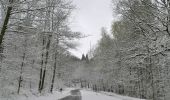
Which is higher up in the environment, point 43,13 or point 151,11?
point 151,11

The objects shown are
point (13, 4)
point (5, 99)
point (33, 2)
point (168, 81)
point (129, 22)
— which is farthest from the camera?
point (168, 81)

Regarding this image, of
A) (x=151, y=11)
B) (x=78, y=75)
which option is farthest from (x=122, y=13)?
(x=78, y=75)

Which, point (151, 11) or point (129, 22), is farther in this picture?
point (129, 22)

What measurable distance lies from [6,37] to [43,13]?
360 centimetres

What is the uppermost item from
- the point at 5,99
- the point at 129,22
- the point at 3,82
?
the point at 129,22

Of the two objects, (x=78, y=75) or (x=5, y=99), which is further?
(x=78, y=75)

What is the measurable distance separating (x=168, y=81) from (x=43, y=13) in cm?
2204

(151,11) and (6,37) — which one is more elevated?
(151,11)

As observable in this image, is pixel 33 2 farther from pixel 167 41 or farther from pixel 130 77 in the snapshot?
pixel 130 77

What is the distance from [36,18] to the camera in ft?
30.2

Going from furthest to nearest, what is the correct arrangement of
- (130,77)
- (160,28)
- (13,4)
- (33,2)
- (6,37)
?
(130,77), (160,28), (6,37), (33,2), (13,4)

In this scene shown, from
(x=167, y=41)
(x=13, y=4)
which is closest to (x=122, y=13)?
(x=167, y=41)

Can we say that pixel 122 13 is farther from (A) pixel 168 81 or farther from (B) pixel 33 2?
(A) pixel 168 81

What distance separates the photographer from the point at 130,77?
1255 inches
